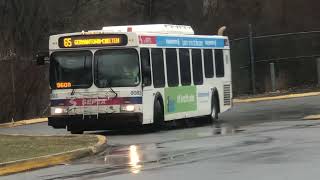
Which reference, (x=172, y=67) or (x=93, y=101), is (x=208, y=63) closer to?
(x=172, y=67)

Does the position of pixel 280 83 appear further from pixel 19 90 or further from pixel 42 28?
pixel 42 28

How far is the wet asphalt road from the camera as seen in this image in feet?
37.7

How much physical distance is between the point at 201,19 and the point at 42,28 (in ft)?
36.3

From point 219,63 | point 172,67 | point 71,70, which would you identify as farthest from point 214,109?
point 71,70

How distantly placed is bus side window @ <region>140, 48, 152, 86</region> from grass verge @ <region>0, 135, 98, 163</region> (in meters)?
2.54

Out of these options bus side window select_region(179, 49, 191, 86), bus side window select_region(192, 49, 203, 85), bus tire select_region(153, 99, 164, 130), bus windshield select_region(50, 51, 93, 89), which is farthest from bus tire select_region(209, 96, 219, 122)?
bus windshield select_region(50, 51, 93, 89)

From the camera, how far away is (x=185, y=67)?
72.5 feet

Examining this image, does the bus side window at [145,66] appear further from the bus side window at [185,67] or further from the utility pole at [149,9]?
the utility pole at [149,9]

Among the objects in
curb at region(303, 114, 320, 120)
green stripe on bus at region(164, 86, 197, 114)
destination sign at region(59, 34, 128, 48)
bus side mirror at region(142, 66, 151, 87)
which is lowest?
curb at region(303, 114, 320, 120)

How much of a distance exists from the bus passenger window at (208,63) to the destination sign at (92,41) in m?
4.35

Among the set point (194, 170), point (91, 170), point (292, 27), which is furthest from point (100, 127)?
point (292, 27)

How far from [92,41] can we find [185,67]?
3.38 m

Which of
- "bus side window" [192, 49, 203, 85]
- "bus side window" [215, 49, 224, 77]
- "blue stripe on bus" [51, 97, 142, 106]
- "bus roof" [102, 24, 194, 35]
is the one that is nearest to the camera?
"blue stripe on bus" [51, 97, 142, 106]

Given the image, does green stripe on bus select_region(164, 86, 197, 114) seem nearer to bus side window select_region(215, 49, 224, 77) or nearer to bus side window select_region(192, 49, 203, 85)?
bus side window select_region(192, 49, 203, 85)
